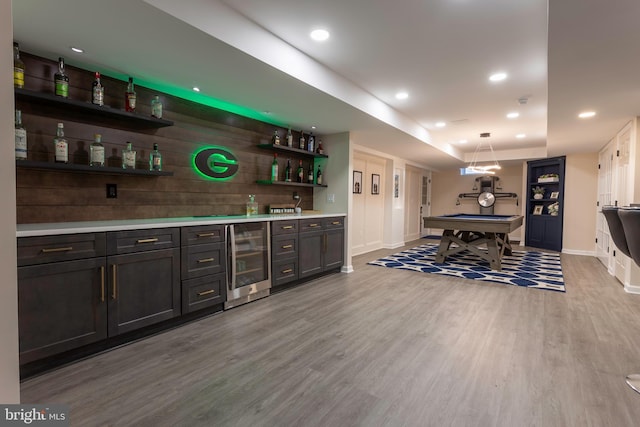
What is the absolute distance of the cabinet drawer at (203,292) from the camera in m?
2.79

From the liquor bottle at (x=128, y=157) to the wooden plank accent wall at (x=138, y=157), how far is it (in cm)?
12

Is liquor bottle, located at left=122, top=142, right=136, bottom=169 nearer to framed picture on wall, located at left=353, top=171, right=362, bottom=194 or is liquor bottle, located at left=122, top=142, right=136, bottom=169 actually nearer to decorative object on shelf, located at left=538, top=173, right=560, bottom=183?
framed picture on wall, located at left=353, top=171, right=362, bottom=194

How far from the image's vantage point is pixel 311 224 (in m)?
4.25

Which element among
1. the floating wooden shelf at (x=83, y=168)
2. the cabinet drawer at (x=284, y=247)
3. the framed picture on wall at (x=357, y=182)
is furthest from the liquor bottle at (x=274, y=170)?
the framed picture on wall at (x=357, y=182)

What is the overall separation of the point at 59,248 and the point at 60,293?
0.29 metres

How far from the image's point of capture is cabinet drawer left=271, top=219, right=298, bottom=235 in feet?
12.2

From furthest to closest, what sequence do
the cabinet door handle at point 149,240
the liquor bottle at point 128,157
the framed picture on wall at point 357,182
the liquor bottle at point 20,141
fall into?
the framed picture on wall at point 357,182 → the liquor bottle at point 128,157 → the cabinet door handle at point 149,240 → the liquor bottle at point 20,141

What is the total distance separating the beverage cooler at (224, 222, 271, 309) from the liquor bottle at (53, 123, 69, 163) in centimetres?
139

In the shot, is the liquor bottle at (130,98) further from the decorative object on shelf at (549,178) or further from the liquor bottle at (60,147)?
the decorative object on shelf at (549,178)

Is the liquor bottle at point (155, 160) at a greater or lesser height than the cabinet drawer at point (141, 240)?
greater

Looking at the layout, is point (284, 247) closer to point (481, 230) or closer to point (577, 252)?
point (481, 230)

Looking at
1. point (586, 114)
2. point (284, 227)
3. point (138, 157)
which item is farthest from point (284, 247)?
point (586, 114)

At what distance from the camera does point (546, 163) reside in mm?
7500

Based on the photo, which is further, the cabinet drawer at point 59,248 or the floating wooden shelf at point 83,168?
the floating wooden shelf at point 83,168
